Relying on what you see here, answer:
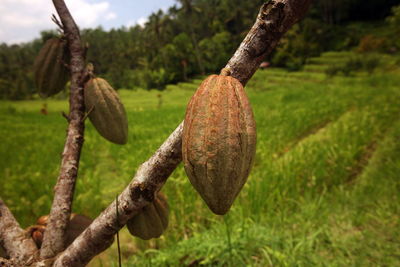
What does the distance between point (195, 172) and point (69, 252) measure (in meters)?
0.31

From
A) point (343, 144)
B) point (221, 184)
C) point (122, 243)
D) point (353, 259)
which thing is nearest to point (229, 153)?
point (221, 184)

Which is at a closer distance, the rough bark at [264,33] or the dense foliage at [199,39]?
the rough bark at [264,33]

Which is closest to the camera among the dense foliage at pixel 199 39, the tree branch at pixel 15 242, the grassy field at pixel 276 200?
the tree branch at pixel 15 242

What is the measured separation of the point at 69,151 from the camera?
59 centimetres

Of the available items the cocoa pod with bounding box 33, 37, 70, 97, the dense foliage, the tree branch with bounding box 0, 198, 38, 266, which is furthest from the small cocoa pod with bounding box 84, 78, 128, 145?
the dense foliage

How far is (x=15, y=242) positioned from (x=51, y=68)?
15.9 inches

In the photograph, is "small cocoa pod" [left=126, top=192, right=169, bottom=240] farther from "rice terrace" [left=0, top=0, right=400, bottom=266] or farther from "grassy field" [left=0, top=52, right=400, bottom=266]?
"grassy field" [left=0, top=52, right=400, bottom=266]

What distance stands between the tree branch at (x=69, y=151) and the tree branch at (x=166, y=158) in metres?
0.05

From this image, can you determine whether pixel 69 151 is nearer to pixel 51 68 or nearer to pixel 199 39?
pixel 51 68

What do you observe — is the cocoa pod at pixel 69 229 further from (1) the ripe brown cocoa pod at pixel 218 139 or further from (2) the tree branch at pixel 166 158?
(1) the ripe brown cocoa pod at pixel 218 139

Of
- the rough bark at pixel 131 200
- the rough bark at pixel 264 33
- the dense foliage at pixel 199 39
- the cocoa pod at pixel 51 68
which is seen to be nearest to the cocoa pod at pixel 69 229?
the rough bark at pixel 131 200

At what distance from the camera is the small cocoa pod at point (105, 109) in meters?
0.60

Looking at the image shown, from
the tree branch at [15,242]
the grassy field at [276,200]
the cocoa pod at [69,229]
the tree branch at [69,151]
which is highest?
the tree branch at [69,151]

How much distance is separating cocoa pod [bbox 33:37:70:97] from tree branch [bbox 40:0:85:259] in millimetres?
58
